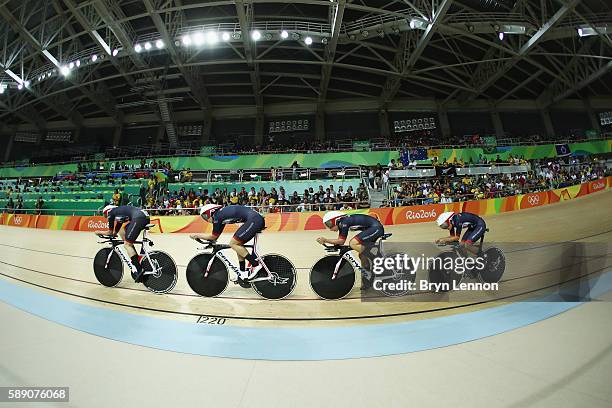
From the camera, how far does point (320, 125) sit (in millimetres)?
22531

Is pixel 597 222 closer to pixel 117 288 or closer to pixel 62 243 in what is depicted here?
pixel 117 288

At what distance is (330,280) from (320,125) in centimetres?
2035

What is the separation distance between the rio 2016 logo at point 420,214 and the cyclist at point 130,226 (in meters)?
10.0

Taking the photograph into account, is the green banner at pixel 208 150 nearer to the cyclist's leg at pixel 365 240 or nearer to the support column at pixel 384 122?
the support column at pixel 384 122

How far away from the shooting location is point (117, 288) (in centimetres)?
401

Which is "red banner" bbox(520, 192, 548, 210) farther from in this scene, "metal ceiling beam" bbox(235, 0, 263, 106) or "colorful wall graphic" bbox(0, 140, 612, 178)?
"metal ceiling beam" bbox(235, 0, 263, 106)

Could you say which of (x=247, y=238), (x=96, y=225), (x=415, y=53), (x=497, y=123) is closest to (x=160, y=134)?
(x=96, y=225)

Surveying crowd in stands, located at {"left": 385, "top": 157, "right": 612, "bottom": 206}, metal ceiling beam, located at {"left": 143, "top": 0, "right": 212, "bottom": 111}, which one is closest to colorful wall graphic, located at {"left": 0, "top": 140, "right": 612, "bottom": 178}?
crowd in stands, located at {"left": 385, "top": 157, "right": 612, "bottom": 206}

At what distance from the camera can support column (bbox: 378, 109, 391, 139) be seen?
2214 cm

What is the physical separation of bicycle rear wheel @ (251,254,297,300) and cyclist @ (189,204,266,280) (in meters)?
0.16

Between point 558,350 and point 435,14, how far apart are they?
1375cm

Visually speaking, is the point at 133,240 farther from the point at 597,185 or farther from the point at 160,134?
the point at 160,134

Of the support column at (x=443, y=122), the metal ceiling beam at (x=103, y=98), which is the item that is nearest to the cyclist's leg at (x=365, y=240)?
the support column at (x=443, y=122)

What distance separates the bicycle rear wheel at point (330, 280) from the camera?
136 inches
